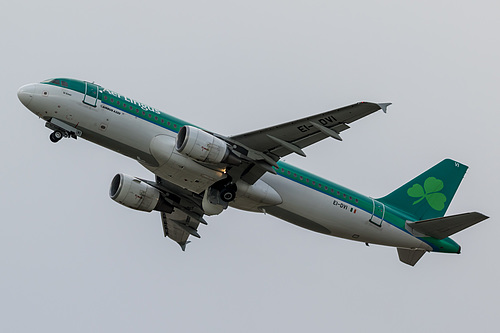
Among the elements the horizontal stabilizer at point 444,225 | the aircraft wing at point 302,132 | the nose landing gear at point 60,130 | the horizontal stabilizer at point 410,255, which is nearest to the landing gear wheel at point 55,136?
the nose landing gear at point 60,130

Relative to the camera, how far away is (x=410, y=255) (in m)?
43.6

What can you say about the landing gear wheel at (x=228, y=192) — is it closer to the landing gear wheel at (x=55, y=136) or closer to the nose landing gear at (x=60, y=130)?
the nose landing gear at (x=60, y=130)

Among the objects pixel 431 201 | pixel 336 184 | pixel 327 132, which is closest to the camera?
pixel 327 132

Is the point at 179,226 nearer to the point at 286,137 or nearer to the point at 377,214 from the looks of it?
the point at 377,214

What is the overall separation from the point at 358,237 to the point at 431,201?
17.7ft

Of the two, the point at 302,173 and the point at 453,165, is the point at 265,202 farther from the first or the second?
the point at 453,165

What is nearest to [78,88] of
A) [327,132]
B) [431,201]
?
[327,132]

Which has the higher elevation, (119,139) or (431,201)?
(431,201)

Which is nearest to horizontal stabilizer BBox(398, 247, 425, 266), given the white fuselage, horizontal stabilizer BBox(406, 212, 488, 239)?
the white fuselage

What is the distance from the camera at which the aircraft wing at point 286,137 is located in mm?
33875

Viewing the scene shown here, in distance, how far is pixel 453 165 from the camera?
44656 millimetres

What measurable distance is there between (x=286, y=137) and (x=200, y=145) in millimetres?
3950

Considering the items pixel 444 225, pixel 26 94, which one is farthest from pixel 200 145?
pixel 444 225

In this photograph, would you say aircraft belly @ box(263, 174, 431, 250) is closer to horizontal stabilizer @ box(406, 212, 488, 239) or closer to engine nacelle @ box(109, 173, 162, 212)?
horizontal stabilizer @ box(406, 212, 488, 239)
